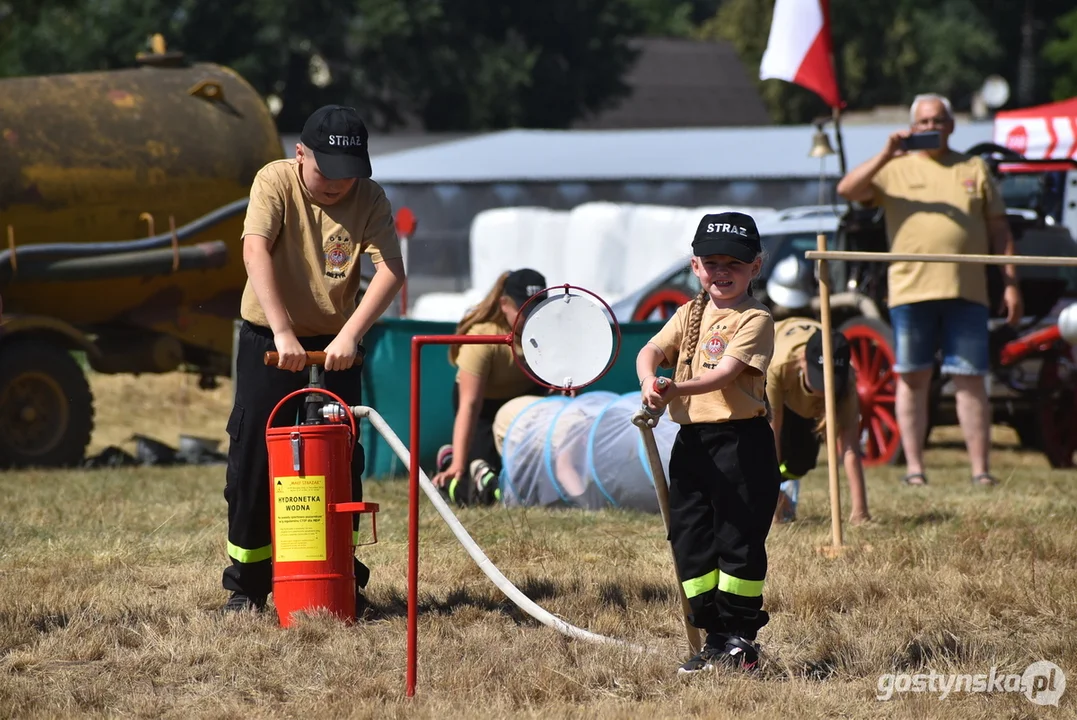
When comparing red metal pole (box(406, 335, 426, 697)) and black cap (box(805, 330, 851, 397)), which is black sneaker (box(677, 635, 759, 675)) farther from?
black cap (box(805, 330, 851, 397))

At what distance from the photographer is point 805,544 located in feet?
21.8

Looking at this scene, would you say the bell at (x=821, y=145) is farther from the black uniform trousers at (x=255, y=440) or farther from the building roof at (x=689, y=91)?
the building roof at (x=689, y=91)

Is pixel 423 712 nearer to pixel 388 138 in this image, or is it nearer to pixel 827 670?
pixel 827 670

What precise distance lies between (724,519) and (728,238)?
0.83 meters

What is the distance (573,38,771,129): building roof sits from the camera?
57.6 m

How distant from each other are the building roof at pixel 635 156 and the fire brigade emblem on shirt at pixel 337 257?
17759 millimetres

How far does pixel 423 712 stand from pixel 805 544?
2839mm

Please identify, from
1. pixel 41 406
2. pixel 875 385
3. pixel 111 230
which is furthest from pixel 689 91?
pixel 41 406

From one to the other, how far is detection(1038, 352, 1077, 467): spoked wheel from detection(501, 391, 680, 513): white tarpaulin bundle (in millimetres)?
3526

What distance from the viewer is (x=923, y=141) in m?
8.53

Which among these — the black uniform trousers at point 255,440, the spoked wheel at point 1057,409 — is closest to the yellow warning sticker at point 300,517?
the black uniform trousers at point 255,440

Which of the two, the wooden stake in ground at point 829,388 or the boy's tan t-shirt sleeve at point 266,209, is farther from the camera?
the wooden stake in ground at point 829,388

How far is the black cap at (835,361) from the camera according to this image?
22.4ft

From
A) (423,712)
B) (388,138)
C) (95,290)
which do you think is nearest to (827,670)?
(423,712)
